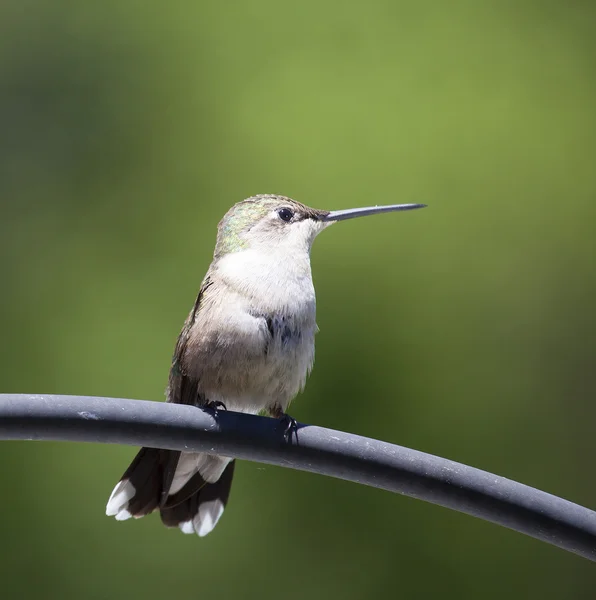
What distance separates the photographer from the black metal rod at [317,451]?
1019 mm

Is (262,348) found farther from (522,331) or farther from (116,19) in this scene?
(116,19)

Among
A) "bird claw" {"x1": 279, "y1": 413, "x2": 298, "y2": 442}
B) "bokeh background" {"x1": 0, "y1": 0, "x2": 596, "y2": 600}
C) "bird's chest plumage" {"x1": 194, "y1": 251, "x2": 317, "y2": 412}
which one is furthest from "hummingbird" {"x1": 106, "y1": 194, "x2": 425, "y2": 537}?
"bokeh background" {"x1": 0, "y1": 0, "x2": 596, "y2": 600}

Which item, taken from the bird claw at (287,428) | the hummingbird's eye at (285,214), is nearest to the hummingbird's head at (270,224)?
the hummingbird's eye at (285,214)

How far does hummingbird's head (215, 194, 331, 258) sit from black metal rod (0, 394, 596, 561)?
68cm

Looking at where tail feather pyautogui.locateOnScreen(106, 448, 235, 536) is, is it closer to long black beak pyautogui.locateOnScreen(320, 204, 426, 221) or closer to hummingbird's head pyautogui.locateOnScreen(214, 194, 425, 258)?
hummingbird's head pyautogui.locateOnScreen(214, 194, 425, 258)

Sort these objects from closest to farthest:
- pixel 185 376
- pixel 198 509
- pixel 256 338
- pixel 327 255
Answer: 1. pixel 256 338
2. pixel 185 376
3. pixel 198 509
4. pixel 327 255

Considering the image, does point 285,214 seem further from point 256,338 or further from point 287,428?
point 287,428

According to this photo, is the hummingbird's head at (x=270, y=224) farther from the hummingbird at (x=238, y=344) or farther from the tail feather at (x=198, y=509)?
the tail feather at (x=198, y=509)

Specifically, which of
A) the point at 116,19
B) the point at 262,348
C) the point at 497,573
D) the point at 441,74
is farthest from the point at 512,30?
the point at 262,348

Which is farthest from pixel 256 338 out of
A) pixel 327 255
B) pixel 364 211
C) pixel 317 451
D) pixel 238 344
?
pixel 327 255

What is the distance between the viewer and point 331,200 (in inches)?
132

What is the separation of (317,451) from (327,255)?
2287 mm

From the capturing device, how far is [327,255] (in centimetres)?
336

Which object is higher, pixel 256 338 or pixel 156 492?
pixel 256 338
